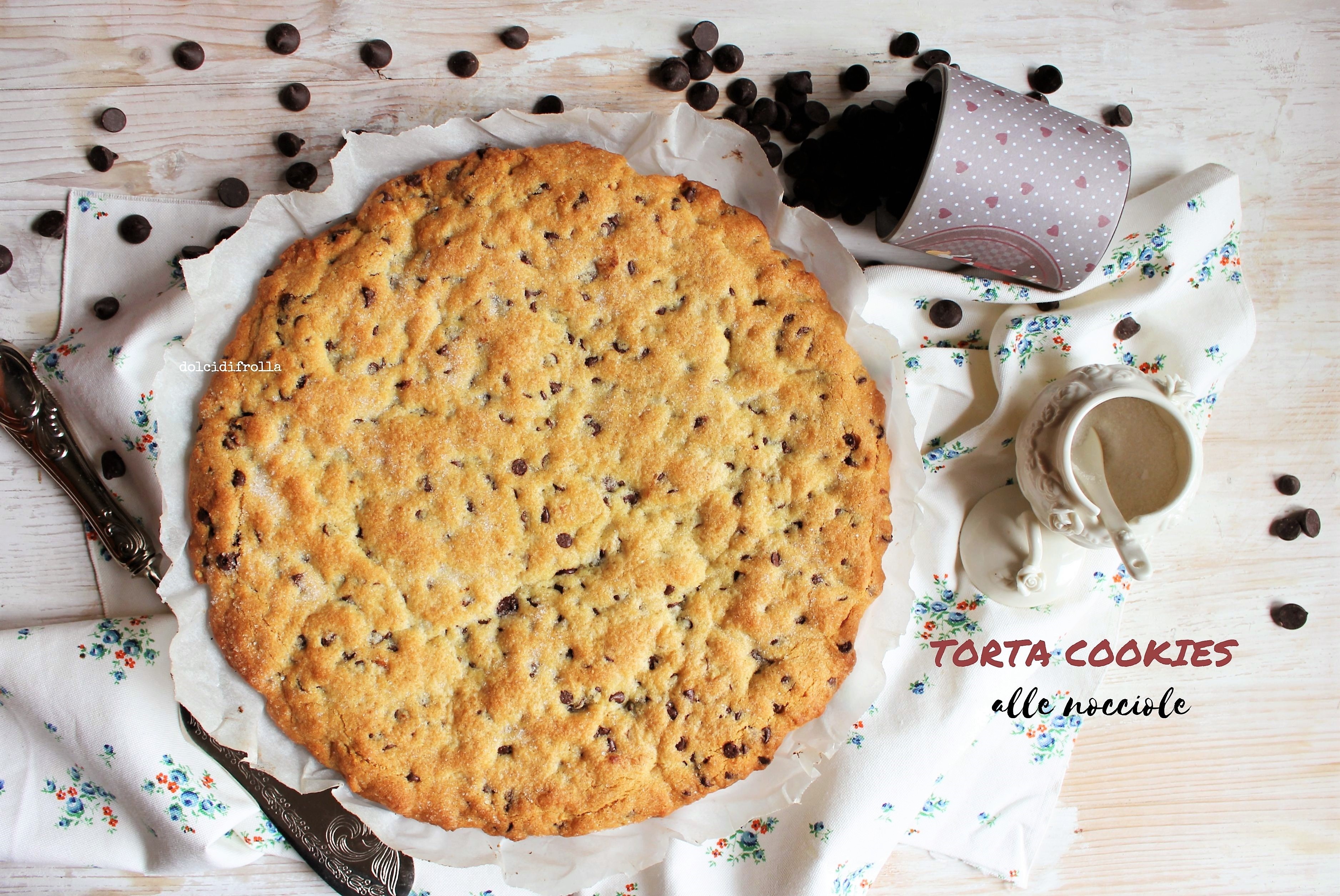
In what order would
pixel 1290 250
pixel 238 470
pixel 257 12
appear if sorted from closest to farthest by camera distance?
pixel 238 470, pixel 257 12, pixel 1290 250

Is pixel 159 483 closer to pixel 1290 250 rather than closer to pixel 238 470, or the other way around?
pixel 238 470

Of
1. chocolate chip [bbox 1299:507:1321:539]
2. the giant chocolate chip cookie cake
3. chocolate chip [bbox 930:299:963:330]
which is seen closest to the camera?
the giant chocolate chip cookie cake

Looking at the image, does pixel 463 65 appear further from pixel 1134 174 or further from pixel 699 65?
pixel 1134 174

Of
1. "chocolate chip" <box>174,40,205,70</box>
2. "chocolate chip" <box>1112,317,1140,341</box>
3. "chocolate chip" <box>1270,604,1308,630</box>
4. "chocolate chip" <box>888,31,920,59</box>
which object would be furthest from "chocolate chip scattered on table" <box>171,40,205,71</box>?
"chocolate chip" <box>1270,604,1308,630</box>

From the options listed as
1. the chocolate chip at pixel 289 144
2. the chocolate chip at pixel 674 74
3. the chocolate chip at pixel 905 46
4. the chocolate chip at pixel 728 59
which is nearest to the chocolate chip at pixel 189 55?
the chocolate chip at pixel 289 144

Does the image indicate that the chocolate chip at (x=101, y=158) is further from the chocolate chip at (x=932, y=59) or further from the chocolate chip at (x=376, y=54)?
the chocolate chip at (x=932, y=59)

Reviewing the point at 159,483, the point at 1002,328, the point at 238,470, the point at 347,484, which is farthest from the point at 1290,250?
the point at 159,483

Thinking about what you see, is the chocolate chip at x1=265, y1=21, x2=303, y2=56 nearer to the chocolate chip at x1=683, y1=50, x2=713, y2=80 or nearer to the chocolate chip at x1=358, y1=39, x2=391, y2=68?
the chocolate chip at x1=358, y1=39, x2=391, y2=68
